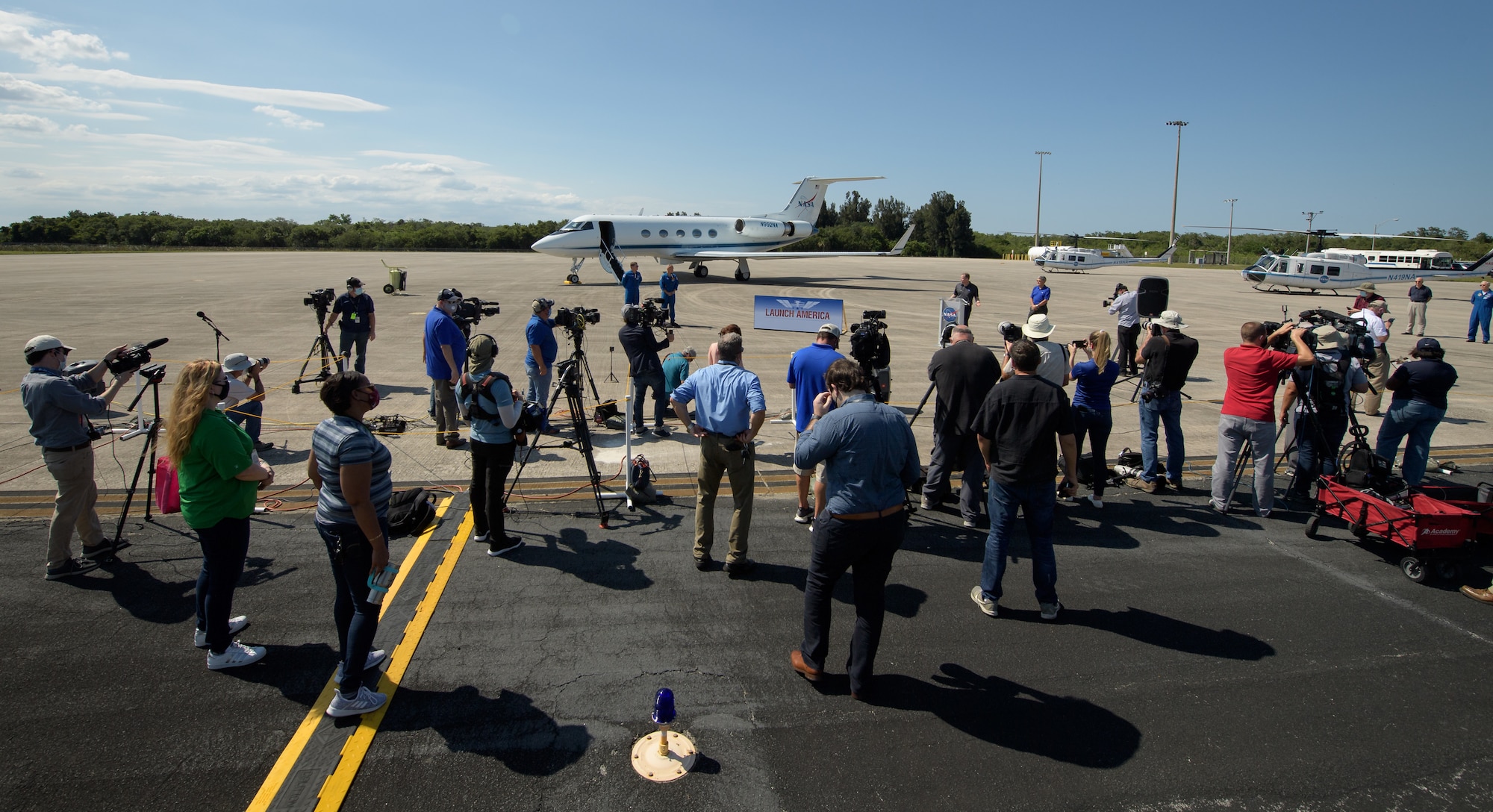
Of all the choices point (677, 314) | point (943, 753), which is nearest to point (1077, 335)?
point (677, 314)

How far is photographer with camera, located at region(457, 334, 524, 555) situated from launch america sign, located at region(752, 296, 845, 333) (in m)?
5.38

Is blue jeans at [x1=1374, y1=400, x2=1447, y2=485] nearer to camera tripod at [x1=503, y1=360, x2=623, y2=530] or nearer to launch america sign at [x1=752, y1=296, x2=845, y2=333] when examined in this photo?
launch america sign at [x1=752, y1=296, x2=845, y2=333]

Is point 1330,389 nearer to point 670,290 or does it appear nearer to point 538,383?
point 538,383

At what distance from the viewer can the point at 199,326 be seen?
17.4 metres

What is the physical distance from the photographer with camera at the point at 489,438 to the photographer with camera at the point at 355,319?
6.50 meters

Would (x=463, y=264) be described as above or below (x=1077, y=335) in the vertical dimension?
above

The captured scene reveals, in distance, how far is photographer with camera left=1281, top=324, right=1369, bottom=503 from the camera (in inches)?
268

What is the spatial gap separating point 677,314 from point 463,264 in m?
28.4

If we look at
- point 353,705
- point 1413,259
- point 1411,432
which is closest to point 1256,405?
point 1411,432

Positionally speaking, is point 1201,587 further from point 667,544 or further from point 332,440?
point 332,440

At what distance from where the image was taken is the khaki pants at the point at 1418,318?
61.9 ft

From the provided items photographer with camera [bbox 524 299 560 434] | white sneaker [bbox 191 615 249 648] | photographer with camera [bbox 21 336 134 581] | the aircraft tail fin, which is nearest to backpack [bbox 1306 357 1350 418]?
photographer with camera [bbox 524 299 560 434]

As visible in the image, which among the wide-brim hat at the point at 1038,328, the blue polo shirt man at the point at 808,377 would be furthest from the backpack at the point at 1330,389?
the blue polo shirt man at the point at 808,377

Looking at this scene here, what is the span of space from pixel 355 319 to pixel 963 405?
9587 mm
